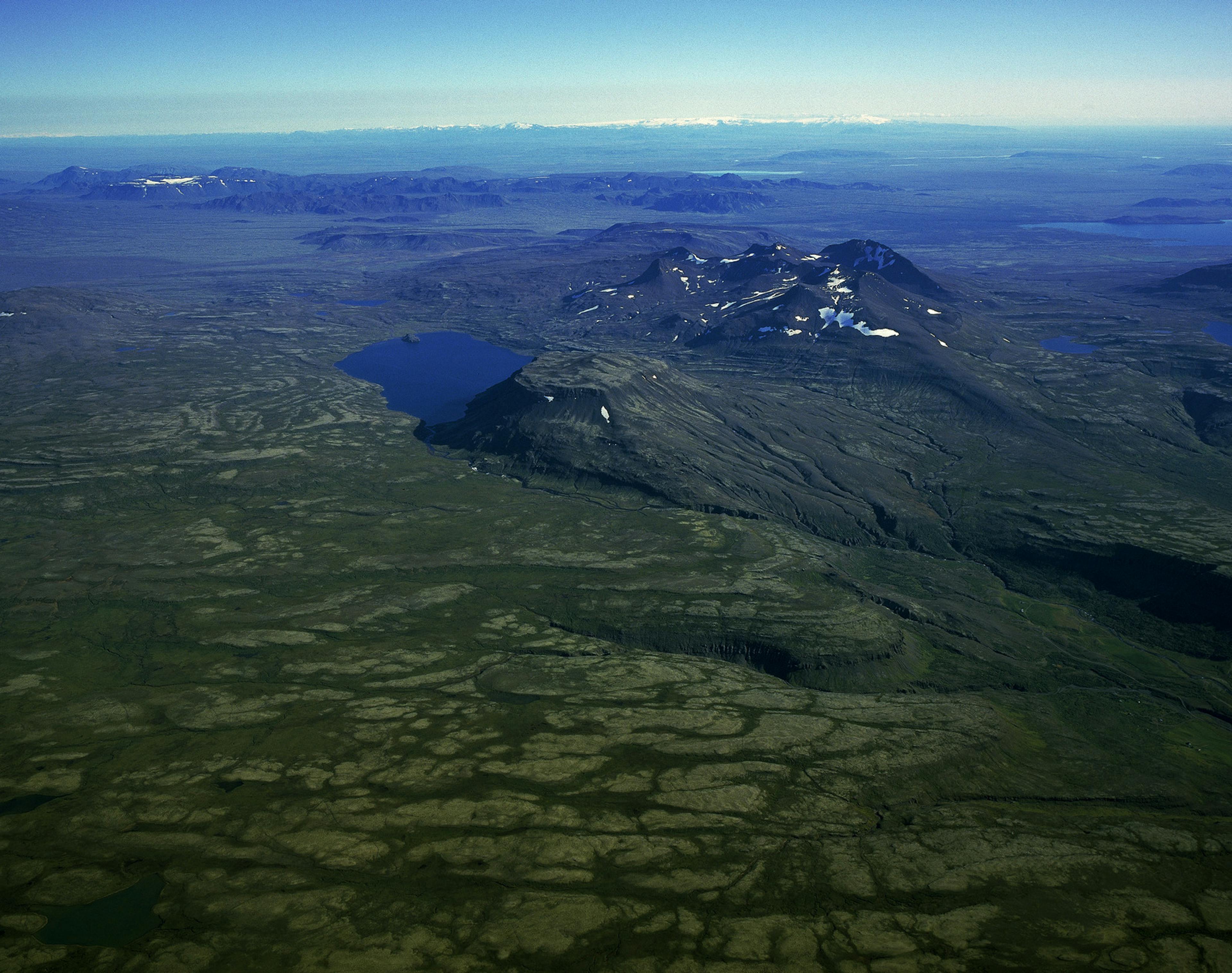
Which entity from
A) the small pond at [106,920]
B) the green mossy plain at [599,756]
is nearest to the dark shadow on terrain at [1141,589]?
the green mossy plain at [599,756]

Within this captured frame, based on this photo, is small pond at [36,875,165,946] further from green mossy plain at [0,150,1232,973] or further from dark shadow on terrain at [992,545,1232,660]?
dark shadow on terrain at [992,545,1232,660]

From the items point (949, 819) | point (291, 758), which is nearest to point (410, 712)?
point (291, 758)

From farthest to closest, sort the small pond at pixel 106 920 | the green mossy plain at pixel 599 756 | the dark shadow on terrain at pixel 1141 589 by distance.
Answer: the dark shadow on terrain at pixel 1141 589 → the green mossy plain at pixel 599 756 → the small pond at pixel 106 920

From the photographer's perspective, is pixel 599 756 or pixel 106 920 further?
pixel 599 756

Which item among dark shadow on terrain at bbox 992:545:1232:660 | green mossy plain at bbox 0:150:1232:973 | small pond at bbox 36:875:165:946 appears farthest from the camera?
dark shadow on terrain at bbox 992:545:1232:660

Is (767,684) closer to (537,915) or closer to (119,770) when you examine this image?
(537,915)

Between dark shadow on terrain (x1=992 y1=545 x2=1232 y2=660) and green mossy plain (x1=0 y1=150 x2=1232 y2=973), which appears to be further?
dark shadow on terrain (x1=992 y1=545 x2=1232 y2=660)

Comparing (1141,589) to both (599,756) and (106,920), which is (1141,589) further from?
(106,920)

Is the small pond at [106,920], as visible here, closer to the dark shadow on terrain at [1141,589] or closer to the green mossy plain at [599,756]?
the green mossy plain at [599,756]

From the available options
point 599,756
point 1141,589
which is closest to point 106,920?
point 599,756

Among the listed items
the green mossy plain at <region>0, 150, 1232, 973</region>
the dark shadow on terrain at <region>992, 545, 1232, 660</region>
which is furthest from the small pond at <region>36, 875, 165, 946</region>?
the dark shadow on terrain at <region>992, 545, 1232, 660</region>

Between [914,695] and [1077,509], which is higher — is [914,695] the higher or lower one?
the lower one
